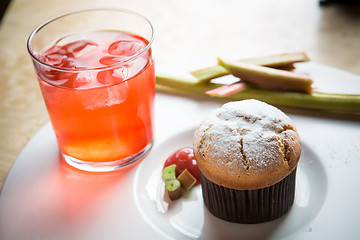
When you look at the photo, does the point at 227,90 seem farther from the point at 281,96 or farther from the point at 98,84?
the point at 98,84

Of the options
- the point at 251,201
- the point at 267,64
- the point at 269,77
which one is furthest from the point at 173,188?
the point at 267,64

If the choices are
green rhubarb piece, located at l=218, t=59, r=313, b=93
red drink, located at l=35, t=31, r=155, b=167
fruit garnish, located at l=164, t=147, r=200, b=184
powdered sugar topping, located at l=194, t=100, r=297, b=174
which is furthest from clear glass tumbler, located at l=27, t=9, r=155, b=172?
green rhubarb piece, located at l=218, t=59, r=313, b=93

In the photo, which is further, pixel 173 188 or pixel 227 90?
pixel 227 90

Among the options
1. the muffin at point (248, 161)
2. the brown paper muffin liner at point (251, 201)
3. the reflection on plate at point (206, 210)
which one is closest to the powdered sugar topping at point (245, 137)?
the muffin at point (248, 161)

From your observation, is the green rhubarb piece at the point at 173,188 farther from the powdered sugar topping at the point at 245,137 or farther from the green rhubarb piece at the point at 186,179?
the powdered sugar topping at the point at 245,137

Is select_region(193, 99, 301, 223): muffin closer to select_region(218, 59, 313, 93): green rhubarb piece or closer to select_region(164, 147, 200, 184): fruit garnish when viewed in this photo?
select_region(164, 147, 200, 184): fruit garnish
